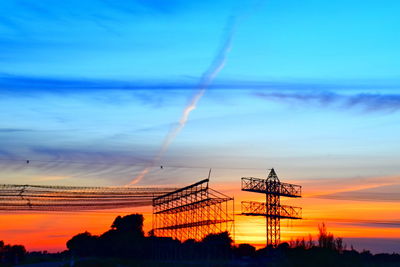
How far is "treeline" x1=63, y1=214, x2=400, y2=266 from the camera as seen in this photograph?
59.2 m

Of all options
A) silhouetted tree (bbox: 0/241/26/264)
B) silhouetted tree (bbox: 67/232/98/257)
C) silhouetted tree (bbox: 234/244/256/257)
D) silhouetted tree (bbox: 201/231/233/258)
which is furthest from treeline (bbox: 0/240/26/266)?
silhouetted tree (bbox: 201/231/233/258)

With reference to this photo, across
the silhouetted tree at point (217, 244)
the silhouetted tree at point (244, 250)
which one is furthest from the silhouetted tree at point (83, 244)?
the silhouetted tree at point (217, 244)

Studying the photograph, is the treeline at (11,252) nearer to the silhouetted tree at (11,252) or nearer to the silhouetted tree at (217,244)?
the silhouetted tree at (11,252)

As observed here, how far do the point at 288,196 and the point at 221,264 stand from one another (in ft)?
114

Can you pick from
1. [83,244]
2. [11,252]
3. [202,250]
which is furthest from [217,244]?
[11,252]

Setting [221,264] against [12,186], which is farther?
[12,186]

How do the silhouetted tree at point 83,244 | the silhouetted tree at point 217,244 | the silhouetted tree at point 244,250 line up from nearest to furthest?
1. the silhouetted tree at point 217,244
2. the silhouetted tree at point 244,250
3. the silhouetted tree at point 83,244

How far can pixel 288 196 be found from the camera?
332 feet

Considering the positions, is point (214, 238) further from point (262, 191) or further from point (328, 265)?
point (328, 265)

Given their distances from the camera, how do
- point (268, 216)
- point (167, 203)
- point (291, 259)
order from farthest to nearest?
point (167, 203) → point (268, 216) → point (291, 259)

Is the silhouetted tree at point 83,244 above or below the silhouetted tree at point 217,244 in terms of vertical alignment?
above

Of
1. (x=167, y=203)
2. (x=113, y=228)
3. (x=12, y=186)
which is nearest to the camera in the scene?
(x=12, y=186)

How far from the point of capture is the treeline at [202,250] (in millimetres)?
59178

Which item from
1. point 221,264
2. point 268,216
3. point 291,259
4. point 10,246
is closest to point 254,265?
point 221,264
